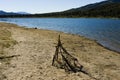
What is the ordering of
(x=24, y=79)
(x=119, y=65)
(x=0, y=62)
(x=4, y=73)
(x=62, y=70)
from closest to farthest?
(x=24, y=79) < (x=4, y=73) < (x=62, y=70) < (x=0, y=62) < (x=119, y=65)

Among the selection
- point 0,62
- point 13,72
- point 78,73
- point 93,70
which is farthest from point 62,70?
point 0,62

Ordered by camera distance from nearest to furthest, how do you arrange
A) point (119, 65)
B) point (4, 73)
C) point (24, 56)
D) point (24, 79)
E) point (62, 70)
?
point (24, 79) → point (4, 73) → point (62, 70) → point (119, 65) → point (24, 56)

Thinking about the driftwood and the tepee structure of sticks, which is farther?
the tepee structure of sticks

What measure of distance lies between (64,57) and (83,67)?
2.89 metres

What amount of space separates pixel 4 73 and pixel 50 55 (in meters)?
8.86

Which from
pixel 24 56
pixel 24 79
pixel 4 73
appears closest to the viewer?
pixel 24 79

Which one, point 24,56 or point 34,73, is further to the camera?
point 24,56

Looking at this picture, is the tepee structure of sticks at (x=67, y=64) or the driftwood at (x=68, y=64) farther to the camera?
the tepee structure of sticks at (x=67, y=64)

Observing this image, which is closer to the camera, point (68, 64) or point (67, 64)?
point (68, 64)

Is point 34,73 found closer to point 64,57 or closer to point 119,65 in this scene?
point 64,57

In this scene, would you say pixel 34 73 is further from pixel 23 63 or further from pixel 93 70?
pixel 93 70

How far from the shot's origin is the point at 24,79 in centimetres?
1791

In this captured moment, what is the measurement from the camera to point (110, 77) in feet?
64.7

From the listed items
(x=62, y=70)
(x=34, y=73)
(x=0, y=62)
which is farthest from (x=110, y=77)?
(x=0, y=62)
